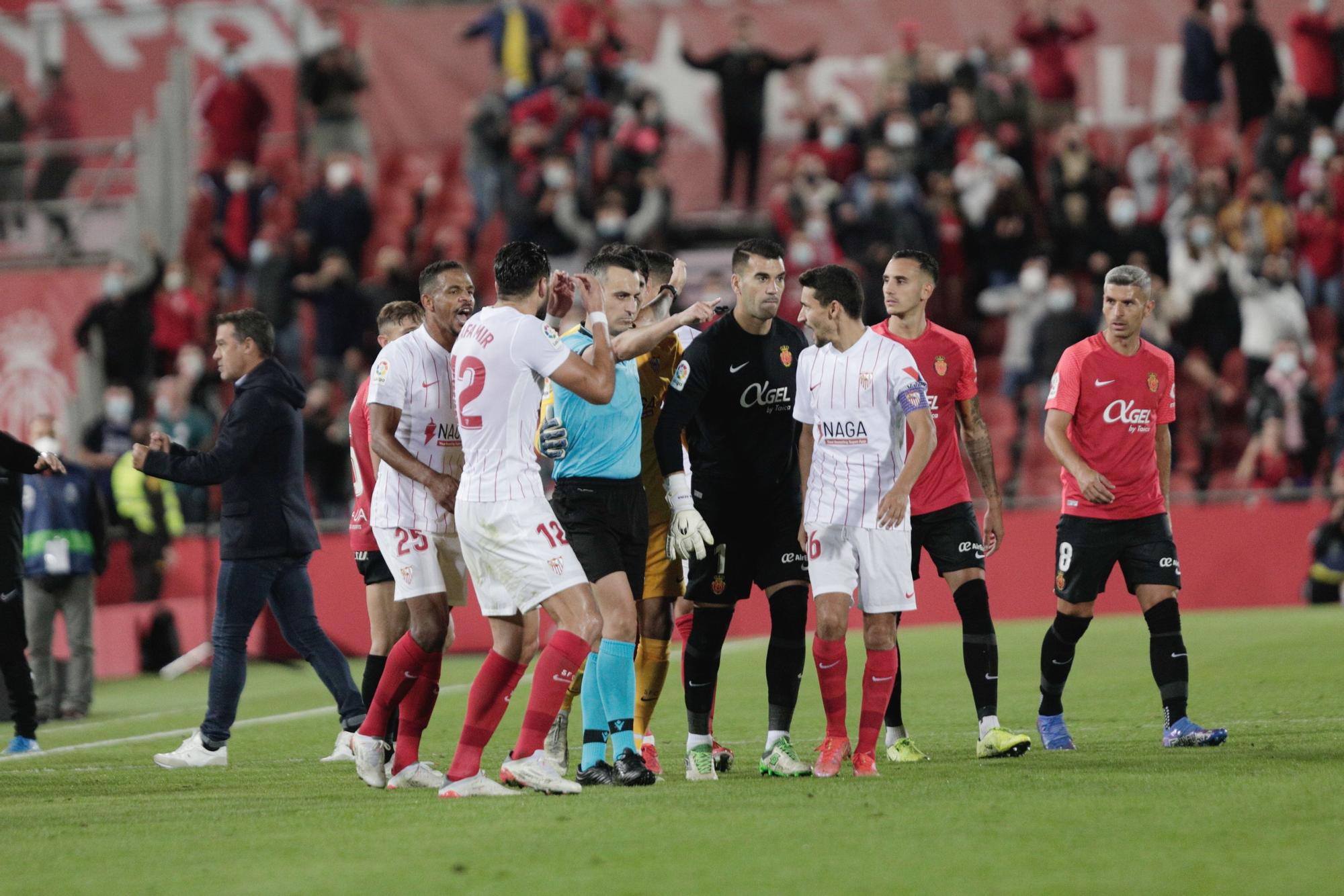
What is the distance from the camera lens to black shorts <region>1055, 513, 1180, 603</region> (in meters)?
9.75

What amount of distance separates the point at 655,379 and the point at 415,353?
1.25 m

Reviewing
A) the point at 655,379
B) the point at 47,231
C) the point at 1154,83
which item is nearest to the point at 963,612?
the point at 655,379

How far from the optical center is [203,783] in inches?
369

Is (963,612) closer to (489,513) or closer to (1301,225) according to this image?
(489,513)

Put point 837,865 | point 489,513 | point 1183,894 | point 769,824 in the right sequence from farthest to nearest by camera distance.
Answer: point 489,513 → point 769,824 → point 837,865 → point 1183,894

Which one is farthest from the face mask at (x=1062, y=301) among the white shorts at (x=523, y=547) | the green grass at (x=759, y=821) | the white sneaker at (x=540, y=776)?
the white sneaker at (x=540, y=776)

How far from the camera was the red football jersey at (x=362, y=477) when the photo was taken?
10.1m

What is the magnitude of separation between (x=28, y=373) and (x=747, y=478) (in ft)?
54.2

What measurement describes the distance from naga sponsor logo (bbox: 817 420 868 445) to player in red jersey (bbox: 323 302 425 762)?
2.64 m

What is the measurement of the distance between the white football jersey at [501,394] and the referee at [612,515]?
0.37m

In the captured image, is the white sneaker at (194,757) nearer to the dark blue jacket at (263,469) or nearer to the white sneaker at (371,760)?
the dark blue jacket at (263,469)

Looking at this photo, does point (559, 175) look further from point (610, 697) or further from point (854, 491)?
point (610, 697)

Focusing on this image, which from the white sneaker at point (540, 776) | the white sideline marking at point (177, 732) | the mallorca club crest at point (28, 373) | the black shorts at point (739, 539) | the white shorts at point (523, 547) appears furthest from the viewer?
the mallorca club crest at point (28, 373)

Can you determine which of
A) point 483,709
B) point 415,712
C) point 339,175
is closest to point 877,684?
point 483,709
